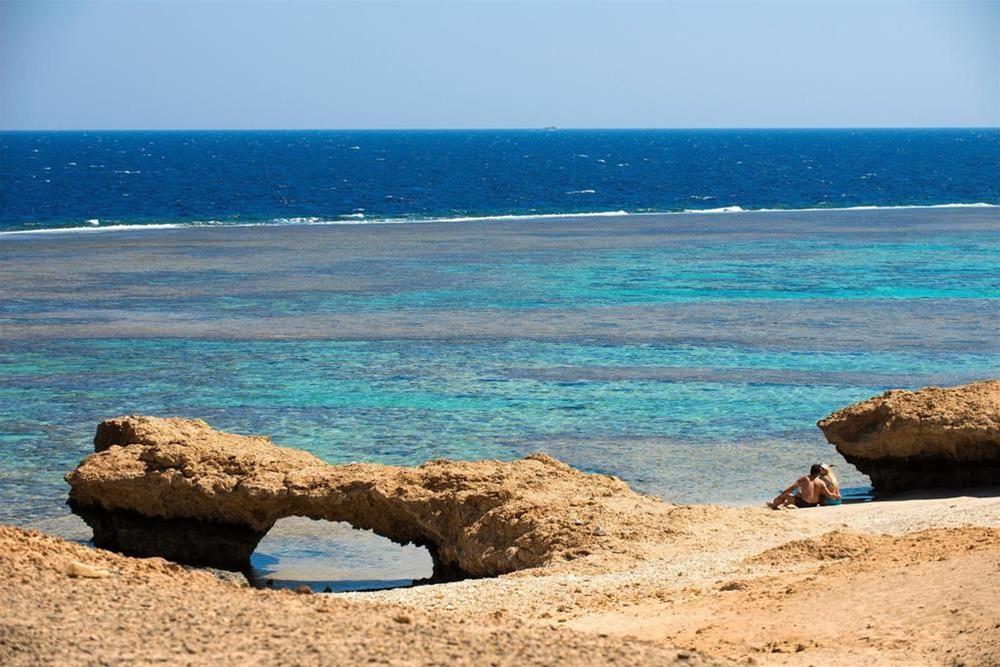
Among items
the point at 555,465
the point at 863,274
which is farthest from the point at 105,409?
the point at 863,274

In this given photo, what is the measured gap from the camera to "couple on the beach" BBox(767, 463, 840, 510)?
15547mm

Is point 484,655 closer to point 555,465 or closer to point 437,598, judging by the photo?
point 437,598

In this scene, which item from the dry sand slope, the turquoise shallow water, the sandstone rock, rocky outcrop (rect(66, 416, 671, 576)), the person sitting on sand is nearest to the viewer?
the dry sand slope

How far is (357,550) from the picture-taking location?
14.9 metres

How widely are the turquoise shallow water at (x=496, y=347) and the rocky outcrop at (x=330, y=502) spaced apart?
84.1 inches

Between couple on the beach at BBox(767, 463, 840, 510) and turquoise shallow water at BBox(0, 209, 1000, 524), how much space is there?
4.46 feet

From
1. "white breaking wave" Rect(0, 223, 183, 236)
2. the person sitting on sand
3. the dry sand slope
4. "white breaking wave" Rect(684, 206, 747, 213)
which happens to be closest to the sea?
"white breaking wave" Rect(0, 223, 183, 236)

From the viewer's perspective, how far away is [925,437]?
16.0m

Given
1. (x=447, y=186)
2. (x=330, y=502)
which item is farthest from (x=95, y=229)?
(x=330, y=502)

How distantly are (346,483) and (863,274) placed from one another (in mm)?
29653

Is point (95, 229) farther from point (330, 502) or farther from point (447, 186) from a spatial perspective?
point (330, 502)

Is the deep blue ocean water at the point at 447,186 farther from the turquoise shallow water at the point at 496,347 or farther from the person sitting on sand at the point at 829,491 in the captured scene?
the person sitting on sand at the point at 829,491

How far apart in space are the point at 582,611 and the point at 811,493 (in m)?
5.83

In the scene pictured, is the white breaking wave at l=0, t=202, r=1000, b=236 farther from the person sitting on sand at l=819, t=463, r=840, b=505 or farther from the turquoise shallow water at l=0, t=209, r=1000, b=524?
the person sitting on sand at l=819, t=463, r=840, b=505
